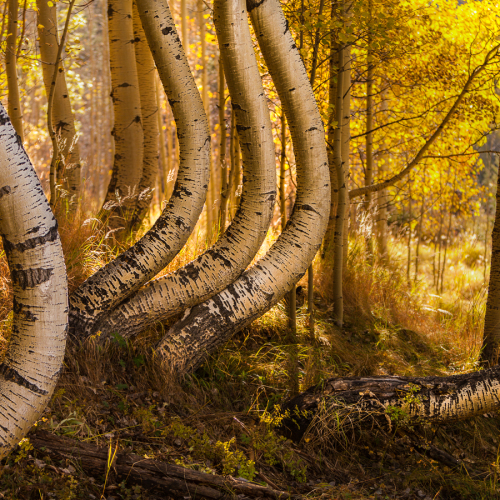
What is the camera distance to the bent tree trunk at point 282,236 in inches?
121

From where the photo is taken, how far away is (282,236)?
10.9ft

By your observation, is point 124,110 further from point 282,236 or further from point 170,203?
point 282,236

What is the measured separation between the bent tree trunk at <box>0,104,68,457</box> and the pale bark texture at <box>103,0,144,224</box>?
2688 mm

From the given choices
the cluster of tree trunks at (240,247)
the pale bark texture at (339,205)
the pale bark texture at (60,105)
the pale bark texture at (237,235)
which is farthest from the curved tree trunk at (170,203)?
the pale bark texture at (60,105)

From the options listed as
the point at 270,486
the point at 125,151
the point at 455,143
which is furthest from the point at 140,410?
the point at 455,143

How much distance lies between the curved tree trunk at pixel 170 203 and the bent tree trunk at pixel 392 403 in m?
1.34

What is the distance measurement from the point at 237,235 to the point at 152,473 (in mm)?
1606

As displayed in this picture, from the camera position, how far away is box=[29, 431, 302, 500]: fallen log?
83.2 inches

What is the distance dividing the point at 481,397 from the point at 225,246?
1.91 metres

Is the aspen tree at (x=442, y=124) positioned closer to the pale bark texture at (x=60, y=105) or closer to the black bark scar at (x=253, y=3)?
the black bark scar at (x=253, y=3)

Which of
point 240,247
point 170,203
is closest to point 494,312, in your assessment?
point 240,247

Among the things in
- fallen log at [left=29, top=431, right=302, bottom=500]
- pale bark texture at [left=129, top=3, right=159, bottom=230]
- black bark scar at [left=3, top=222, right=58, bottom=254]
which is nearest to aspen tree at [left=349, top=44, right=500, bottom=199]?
pale bark texture at [left=129, top=3, right=159, bottom=230]

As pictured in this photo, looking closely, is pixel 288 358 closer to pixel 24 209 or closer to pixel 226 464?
pixel 226 464

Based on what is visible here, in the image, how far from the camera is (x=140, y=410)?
2564 mm
